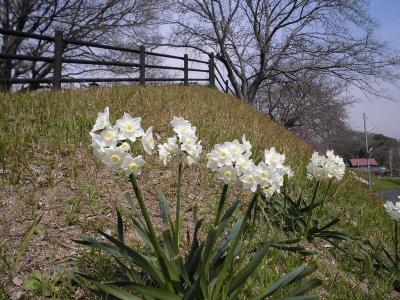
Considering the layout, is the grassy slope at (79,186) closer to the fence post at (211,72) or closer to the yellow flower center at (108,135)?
the yellow flower center at (108,135)

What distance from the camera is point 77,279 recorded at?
2459mm

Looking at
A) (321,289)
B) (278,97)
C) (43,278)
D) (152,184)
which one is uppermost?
(278,97)

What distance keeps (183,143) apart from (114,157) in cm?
41

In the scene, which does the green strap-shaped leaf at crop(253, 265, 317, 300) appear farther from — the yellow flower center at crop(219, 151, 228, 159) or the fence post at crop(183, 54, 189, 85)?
the fence post at crop(183, 54, 189, 85)

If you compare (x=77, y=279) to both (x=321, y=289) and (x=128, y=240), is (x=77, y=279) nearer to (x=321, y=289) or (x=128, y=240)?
(x=128, y=240)

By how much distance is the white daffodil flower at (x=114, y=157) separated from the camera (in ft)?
5.51

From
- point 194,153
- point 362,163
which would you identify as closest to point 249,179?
point 194,153

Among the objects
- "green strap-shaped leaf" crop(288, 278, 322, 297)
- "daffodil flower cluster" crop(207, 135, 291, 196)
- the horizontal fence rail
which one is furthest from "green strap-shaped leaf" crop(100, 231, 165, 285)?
the horizontal fence rail

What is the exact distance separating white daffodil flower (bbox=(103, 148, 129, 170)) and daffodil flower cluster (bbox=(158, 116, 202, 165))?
35cm

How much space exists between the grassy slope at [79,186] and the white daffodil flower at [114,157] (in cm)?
125

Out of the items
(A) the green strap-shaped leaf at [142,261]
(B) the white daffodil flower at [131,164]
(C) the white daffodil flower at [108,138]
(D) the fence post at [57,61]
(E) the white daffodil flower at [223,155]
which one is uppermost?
(D) the fence post at [57,61]

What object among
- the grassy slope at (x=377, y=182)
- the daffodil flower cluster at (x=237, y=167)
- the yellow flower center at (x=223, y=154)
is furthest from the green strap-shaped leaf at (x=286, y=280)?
the grassy slope at (x=377, y=182)

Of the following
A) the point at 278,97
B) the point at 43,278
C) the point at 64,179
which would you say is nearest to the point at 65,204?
the point at 64,179

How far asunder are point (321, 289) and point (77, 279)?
6.11ft
